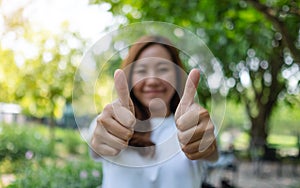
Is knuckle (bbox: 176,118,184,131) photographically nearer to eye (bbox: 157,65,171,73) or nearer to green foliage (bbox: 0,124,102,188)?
eye (bbox: 157,65,171,73)

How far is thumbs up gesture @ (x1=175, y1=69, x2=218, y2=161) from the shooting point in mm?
480

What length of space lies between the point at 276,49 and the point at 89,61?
272cm

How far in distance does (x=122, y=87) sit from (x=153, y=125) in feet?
0.37

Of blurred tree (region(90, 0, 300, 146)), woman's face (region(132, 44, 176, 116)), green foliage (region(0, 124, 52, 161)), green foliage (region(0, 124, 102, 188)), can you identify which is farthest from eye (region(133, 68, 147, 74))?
green foliage (region(0, 124, 52, 161))

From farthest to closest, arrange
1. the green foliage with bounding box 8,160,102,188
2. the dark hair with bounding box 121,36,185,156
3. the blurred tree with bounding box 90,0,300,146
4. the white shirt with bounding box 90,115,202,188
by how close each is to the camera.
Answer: the green foliage with bounding box 8,160,102,188 < the blurred tree with bounding box 90,0,300,146 < the white shirt with bounding box 90,115,202,188 < the dark hair with bounding box 121,36,185,156

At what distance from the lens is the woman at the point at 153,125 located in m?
0.49

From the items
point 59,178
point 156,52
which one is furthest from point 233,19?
point 156,52

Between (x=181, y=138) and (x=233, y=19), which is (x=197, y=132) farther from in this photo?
(x=233, y=19)

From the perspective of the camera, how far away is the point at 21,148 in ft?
14.6

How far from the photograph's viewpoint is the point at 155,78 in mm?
623

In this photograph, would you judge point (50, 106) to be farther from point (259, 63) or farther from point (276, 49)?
point (276, 49)

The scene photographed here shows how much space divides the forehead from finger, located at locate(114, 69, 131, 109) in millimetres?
162

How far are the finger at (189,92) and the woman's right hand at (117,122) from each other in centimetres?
6

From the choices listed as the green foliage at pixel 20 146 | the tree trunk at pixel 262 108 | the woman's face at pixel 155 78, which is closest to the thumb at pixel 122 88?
the woman's face at pixel 155 78
